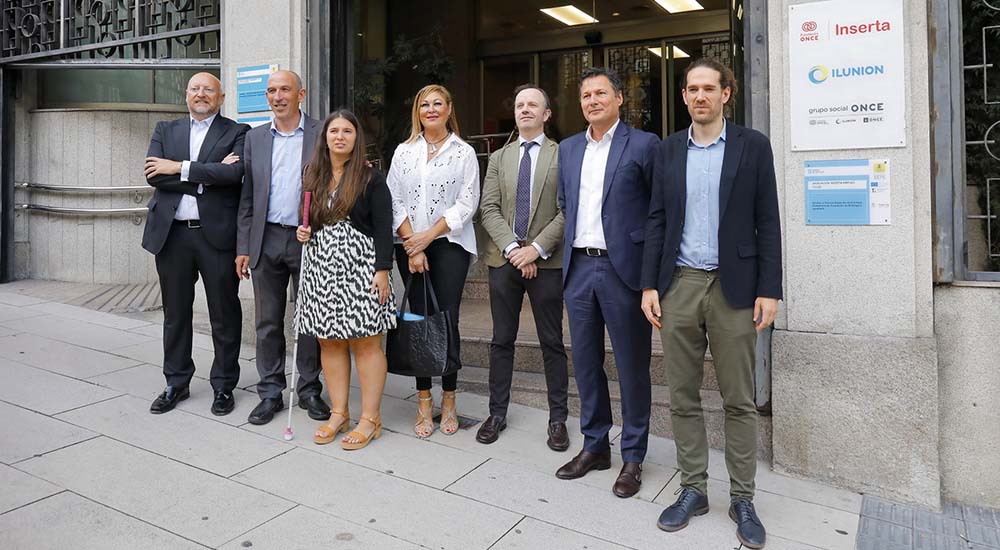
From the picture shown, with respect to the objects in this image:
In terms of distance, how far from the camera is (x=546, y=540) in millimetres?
3279

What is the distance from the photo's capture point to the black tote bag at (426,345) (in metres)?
4.30

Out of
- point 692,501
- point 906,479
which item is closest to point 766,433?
point 906,479

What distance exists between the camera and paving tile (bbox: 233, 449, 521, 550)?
3311 millimetres

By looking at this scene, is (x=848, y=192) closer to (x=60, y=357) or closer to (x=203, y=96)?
(x=203, y=96)

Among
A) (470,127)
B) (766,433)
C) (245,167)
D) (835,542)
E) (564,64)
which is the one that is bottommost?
(835,542)

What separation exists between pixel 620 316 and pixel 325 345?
5.85 feet

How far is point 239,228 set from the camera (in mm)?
4777

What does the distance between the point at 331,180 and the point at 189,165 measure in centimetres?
104

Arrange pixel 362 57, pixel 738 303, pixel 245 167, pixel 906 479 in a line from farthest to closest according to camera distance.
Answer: pixel 362 57 < pixel 245 167 < pixel 906 479 < pixel 738 303

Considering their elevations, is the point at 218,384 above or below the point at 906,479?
above

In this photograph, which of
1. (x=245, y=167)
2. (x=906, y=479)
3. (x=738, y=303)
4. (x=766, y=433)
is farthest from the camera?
(x=245, y=167)

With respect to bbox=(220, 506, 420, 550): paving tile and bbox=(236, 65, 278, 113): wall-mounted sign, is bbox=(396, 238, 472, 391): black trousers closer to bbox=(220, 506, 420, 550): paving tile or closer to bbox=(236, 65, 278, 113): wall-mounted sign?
bbox=(220, 506, 420, 550): paving tile

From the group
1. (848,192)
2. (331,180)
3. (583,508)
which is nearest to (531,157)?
(331,180)

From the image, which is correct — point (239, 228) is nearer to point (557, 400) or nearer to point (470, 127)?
point (557, 400)
